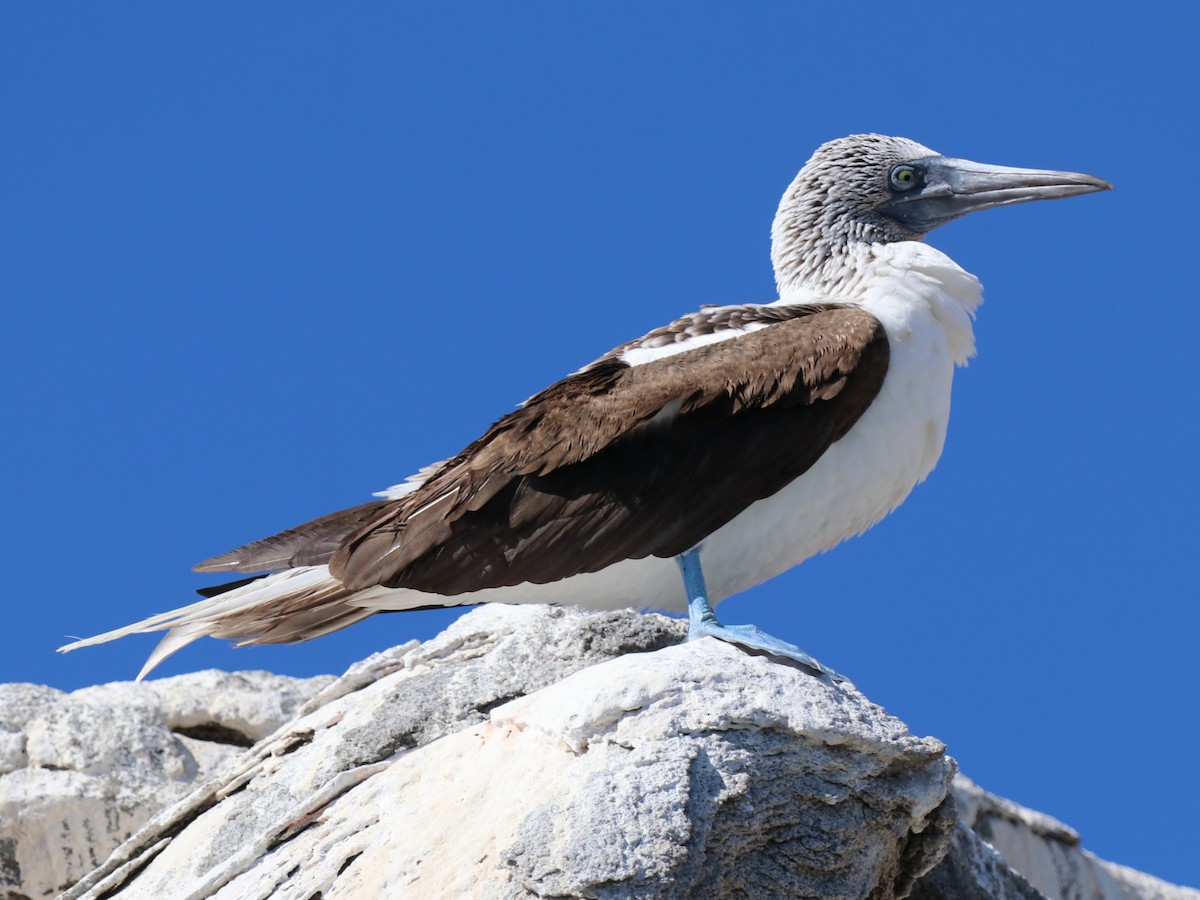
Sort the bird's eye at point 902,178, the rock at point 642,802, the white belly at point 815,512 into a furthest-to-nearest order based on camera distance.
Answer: the bird's eye at point 902,178 < the white belly at point 815,512 < the rock at point 642,802

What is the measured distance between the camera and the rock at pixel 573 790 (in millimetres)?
6160

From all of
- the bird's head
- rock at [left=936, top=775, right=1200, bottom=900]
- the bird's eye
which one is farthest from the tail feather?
rock at [left=936, top=775, right=1200, bottom=900]

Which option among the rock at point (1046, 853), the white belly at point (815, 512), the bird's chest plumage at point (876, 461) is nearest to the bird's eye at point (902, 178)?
the bird's chest plumage at point (876, 461)

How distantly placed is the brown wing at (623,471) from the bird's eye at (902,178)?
1.93 meters

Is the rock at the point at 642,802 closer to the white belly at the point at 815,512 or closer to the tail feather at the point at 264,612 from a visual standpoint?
the tail feather at the point at 264,612

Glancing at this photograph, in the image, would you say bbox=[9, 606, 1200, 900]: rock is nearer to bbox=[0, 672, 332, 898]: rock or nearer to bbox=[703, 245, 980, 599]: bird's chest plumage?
bbox=[703, 245, 980, 599]: bird's chest plumage

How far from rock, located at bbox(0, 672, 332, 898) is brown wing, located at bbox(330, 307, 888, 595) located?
3.17 metres

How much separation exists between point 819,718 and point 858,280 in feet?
9.68

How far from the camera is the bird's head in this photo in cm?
917

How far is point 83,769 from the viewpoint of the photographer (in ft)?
33.1

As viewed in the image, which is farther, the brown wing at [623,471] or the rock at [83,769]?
the rock at [83,769]

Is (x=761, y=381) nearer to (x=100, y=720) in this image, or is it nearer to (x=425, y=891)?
(x=425, y=891)

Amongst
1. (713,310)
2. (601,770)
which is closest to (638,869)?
(601,770)

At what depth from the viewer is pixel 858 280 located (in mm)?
8773
